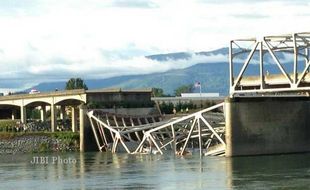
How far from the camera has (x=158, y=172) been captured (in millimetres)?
90562

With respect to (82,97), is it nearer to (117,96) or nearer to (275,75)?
(117,96)

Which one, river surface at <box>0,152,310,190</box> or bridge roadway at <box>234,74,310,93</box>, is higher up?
bridge roadway at <box>234,74,310,93</box>

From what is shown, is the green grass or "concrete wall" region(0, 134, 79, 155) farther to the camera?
the green grass

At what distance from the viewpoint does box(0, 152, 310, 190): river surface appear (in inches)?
3103

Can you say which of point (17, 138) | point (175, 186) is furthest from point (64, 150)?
point (175, 186)

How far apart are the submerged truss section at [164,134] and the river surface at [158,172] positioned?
381 centimetres

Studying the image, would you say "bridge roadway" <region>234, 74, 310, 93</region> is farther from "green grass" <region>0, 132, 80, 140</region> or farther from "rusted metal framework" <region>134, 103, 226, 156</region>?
"green grass" <region>0, 132, 80, 140</region>

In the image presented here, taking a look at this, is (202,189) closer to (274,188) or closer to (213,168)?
(274,188)

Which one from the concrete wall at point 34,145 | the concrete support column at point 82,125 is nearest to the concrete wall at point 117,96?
the concrete support column at point 82,125

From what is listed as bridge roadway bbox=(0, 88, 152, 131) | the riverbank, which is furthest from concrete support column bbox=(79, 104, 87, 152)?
the riverbank

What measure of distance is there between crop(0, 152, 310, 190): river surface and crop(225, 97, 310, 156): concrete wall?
248 cm

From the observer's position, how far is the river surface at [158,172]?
78.8 m

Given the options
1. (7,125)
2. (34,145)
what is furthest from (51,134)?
(7,125)

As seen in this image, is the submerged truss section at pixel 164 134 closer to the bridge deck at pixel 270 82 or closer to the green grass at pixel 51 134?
the bridge deck at pixel 270 82
